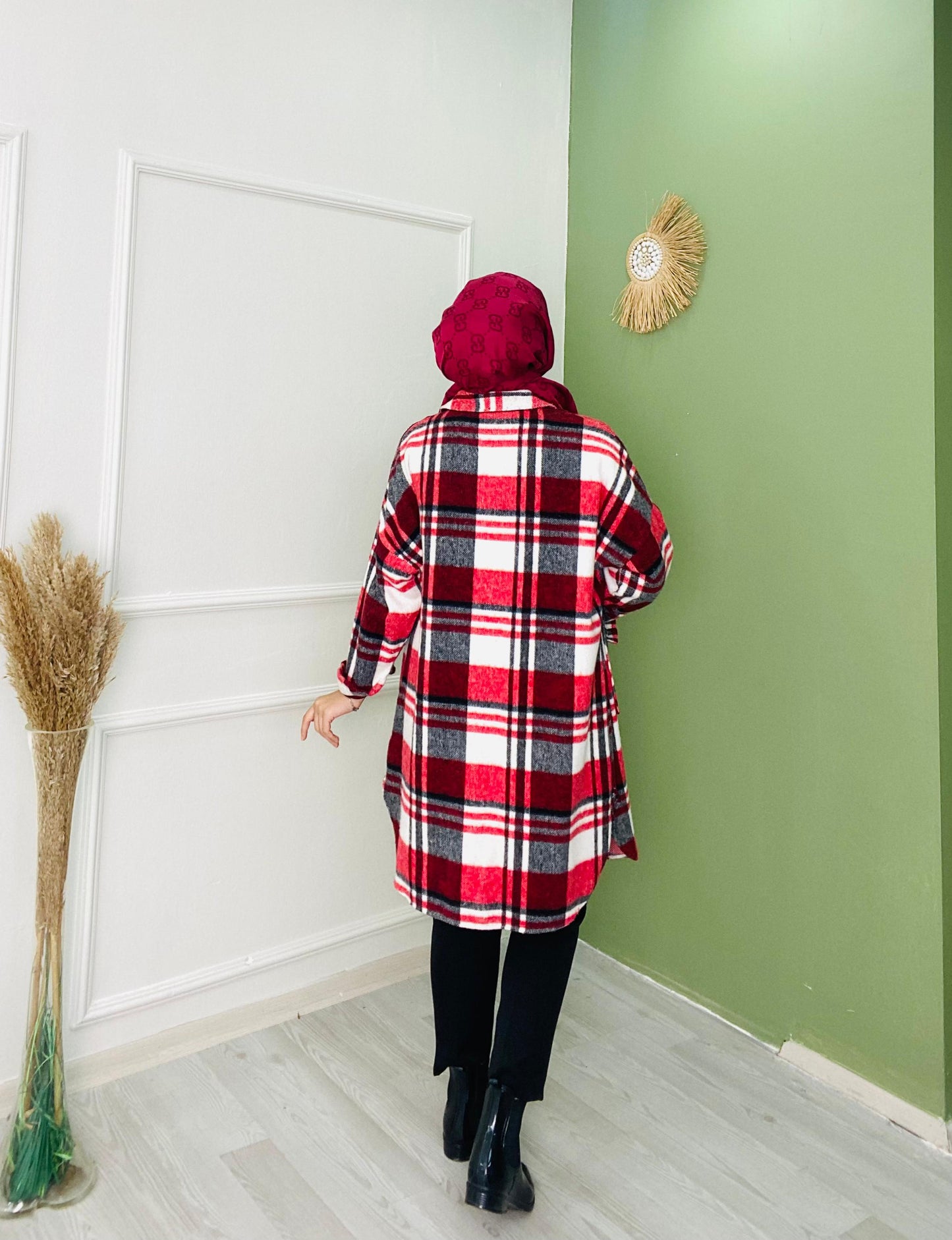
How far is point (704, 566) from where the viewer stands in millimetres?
2045

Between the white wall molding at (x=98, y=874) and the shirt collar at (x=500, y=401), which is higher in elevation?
the shirt collar at (x=500, y=401)

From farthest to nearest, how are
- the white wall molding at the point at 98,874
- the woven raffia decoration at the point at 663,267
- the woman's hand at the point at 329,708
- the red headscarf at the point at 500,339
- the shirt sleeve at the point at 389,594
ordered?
the woven raffia decoration at the point at 663,267 < the white wall molding at the point at 98,874 < the woman's hand at the point at 329,708 < the shirt sleeve at the point at 389,594 < the red headscarf at the point at 500,339

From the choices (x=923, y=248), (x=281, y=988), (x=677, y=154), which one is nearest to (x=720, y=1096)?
(x=281, y=988)

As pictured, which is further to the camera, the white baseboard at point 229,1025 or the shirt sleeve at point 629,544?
the white baseboard at point 229,1025

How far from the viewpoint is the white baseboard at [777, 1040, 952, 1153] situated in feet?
5.48

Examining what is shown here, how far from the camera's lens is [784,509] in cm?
189

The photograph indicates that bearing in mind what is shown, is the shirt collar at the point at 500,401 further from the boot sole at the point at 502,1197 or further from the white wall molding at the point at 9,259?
the boot sole at the point at 502,1197

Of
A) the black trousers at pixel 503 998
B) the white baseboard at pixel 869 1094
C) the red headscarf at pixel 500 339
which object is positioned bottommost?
the white baseboard at pixel 869 1094

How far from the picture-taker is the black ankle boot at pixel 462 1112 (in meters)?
1.59

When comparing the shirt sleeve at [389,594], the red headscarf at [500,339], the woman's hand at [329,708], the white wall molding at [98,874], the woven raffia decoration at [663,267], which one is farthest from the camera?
the woven raffia decoration at [663,267]

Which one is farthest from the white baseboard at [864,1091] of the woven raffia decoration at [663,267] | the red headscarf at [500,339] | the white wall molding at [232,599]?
the woven raffia decoration at [663,267]

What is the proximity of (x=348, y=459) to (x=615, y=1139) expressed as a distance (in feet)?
4.58

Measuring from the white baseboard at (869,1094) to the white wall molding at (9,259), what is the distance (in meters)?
1.78

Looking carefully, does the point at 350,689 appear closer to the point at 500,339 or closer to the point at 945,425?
the point at 500,339
